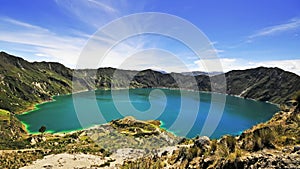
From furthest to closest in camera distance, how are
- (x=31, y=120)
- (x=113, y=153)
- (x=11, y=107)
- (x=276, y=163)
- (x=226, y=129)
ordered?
(x=11, y=107)
(x=31, y=120)
(x=226, y=129)
(x=113, y=153)
(x=276, y=163)

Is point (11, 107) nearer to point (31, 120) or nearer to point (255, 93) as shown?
point (31, 120)

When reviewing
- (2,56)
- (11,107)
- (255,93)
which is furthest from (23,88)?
(255,93)

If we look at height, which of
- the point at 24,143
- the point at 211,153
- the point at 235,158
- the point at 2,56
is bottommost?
the point at 24,143

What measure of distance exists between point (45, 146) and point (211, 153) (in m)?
49.6

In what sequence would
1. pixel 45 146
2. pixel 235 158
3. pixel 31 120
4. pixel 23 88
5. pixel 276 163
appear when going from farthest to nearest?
1. pixel 23 88
2. pixel 31 120
3. pixel 45 146
4. pixel 235 158
5. pixel 276 163

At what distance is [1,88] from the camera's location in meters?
133

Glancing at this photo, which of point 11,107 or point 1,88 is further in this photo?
point 1,88

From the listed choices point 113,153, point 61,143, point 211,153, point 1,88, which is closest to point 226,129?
point 113,153

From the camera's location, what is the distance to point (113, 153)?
4419 centimetres

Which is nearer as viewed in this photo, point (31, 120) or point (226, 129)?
point (226, 129)

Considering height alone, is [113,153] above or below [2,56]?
below

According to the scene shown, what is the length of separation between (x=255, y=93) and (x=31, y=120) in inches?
6820

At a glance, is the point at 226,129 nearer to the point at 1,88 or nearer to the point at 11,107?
the point at 11,107

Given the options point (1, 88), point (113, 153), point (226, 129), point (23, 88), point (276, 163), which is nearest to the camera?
point (276, 163)
